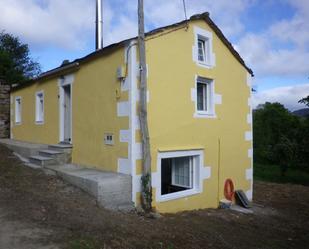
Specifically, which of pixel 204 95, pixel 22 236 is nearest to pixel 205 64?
pixel 204 95

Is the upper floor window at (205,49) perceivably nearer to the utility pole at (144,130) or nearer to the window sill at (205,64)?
the window sill at (205,64)

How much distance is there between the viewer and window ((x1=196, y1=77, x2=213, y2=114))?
10.8 meters

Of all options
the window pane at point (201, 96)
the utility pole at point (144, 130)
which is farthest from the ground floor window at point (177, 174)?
the utility pole at point (144, 130)

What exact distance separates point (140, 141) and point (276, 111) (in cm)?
3006

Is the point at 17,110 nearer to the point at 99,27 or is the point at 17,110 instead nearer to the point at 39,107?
the point at 39,107

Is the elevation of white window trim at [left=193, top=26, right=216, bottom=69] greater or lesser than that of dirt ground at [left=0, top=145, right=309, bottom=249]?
greater

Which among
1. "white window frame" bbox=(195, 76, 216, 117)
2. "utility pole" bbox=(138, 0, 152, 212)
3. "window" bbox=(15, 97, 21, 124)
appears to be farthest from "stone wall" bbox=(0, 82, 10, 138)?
"utility pole" bbox=(138, 0, 152, 212)

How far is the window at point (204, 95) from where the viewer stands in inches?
424

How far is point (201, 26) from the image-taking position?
34.8 feet

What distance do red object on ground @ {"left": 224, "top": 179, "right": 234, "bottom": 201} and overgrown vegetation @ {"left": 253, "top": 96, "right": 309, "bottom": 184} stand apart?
11198 millimetres

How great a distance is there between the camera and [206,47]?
1096cm

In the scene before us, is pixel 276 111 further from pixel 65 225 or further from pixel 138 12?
pixel 65 225

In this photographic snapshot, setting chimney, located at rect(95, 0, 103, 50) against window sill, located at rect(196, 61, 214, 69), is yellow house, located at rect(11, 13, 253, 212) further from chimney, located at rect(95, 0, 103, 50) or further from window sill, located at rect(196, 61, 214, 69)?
chimney, located at rect(95, 0, 103, 50)

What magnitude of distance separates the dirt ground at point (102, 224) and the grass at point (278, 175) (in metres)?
12.5
